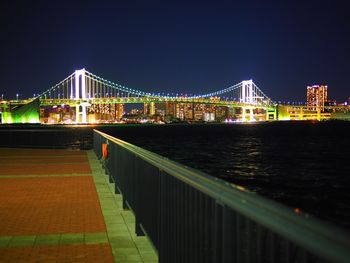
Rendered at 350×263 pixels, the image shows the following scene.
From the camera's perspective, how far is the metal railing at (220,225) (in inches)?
69.2

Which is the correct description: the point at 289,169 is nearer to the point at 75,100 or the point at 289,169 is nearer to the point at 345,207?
the point at 345,207

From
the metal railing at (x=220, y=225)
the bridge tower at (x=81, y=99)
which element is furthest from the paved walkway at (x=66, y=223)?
the bridge tower at (x=81, y=99)

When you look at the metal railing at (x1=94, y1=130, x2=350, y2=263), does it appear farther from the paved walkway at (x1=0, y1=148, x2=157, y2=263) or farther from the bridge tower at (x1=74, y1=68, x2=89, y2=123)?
the bridge tower at (x1=74, y1=68, x2=89, y2=123)

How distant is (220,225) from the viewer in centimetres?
285

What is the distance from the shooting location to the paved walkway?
5.56 m

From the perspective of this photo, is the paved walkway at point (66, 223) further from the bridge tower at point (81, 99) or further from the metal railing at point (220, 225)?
the bridge tower at point (81, 99)

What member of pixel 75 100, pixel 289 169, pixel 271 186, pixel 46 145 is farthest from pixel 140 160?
pixel 75 100

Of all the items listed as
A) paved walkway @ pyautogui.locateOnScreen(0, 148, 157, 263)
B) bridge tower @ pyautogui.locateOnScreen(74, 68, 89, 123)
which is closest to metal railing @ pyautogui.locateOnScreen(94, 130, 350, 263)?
paved walkway @ pyautogui.locateOnScreen(0, 148, 157, 263)

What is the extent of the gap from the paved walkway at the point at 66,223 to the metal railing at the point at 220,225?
1.62ft

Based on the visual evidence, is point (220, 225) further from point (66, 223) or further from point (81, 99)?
point (81, 99)

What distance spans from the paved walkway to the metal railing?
495mm

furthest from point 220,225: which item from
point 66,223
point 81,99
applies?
point 81,99

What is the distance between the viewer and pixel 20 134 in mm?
27781

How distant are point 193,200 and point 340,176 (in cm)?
2633
